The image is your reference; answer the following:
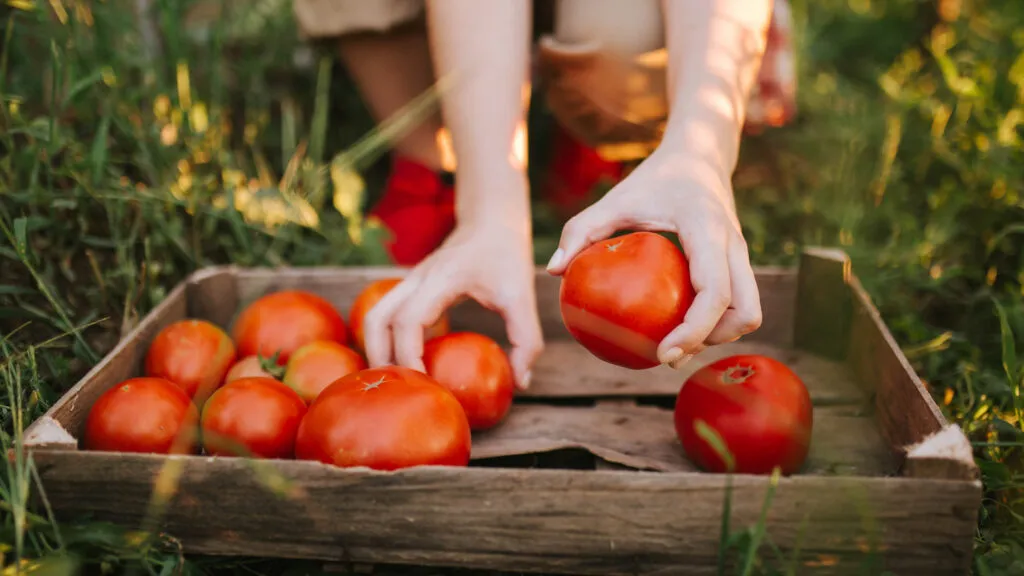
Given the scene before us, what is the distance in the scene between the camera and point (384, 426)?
46.2 inches

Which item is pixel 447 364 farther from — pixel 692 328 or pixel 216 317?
pixel 216 317

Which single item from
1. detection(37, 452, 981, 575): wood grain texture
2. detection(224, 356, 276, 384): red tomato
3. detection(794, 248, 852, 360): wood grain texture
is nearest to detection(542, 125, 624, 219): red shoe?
detection(794, 248, 852, 360): wood grain texture

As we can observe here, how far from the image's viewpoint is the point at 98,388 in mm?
1378

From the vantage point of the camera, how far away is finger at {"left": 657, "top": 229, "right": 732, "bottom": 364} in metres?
1.11

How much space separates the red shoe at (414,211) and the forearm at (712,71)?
0.91 metres

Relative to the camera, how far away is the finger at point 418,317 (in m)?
1.41

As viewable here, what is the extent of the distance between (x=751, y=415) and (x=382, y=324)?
0.63 m

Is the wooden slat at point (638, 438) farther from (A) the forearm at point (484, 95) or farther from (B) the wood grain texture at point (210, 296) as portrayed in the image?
(B) the wood grain texture at point (210, 296)

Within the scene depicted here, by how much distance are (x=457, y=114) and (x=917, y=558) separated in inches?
43.5

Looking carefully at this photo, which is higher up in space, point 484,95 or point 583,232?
point 484,95

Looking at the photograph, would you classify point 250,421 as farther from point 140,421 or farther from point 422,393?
point 422,393

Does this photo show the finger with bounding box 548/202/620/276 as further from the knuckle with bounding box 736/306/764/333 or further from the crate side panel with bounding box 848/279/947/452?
the crate side panel with bounding box 848/279/947/452

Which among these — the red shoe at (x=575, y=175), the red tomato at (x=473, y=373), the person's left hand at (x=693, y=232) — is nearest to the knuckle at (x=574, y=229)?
the person's left hand at (x=693, y=232)

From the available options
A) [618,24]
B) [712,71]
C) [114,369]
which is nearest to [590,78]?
[618,24]
